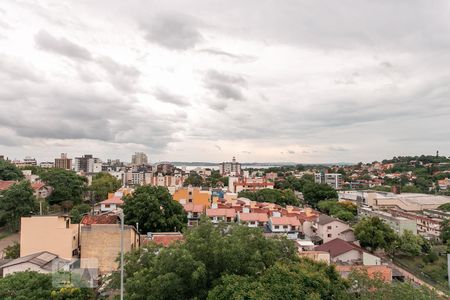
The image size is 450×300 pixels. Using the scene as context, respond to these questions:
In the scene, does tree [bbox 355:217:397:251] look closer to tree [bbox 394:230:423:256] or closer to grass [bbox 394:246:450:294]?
tree [bbox 394:230:423:256]

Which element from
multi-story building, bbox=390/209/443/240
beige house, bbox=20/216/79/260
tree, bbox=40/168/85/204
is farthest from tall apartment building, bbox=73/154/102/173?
beige house, bbox=20/216/79/260

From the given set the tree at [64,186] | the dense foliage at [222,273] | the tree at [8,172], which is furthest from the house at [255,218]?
the tree at [8,172]

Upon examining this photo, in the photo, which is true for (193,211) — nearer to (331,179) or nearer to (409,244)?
(409,244)

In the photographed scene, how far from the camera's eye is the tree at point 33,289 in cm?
1313

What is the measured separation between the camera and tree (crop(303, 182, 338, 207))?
58344 mm

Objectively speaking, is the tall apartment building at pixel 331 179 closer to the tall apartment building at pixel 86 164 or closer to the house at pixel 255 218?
the house at pixel 255 218

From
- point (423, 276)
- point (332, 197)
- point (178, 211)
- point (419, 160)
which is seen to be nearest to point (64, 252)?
point (178, 211)

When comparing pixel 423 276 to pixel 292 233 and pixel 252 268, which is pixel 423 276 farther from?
pixel 252 268

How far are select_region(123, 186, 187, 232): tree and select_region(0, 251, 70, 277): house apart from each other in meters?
8.31

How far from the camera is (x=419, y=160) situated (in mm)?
124312

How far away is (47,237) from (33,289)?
7.20 metres

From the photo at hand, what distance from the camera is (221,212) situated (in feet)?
122

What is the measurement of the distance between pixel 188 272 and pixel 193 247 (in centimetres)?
103

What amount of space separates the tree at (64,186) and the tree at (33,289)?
30.3m
